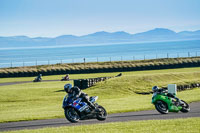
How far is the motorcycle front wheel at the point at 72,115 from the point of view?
16594 mm

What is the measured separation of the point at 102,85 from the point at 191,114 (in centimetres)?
1906

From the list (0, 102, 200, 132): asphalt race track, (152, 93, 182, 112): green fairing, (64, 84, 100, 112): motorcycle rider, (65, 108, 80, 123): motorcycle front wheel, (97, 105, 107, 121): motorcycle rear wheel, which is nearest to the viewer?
(64, 84, 100, 112): motorcycle rider

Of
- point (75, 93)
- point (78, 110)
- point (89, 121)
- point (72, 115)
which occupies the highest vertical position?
point (75, 93)

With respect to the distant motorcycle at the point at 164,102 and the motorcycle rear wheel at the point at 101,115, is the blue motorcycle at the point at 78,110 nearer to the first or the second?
the motorcycle rear wheel at the point at 101,115

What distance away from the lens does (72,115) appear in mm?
16766

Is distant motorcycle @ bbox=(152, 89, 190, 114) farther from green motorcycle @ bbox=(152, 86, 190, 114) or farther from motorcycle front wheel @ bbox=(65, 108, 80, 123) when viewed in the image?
motorcycle front wheel @ bbox=(65, 108, 80, 123)

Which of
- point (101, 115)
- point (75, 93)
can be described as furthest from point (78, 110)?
point (101, 115)

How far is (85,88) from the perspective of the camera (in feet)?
123

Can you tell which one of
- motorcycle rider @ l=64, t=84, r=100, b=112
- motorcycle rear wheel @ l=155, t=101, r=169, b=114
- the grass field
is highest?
motorcycle rider @ l=64, t=84, r=100, b=112

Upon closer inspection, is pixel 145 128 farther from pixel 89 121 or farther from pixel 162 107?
pixel 162 107

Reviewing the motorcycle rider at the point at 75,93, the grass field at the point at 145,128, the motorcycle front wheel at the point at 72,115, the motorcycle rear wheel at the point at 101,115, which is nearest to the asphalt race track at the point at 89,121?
the motorcycle rear wheel at the point at 101,115

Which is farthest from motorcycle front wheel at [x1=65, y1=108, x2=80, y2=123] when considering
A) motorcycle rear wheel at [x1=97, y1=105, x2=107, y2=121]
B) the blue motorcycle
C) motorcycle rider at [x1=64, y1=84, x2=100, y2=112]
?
motorcycle rear wheel at [x1=97, y1=105, x2=107, y2=121]

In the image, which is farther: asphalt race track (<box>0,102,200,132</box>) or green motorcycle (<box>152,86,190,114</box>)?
green motorcycle (<box>152,86,190,114</box>)

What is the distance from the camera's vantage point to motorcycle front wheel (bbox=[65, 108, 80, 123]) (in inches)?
653
